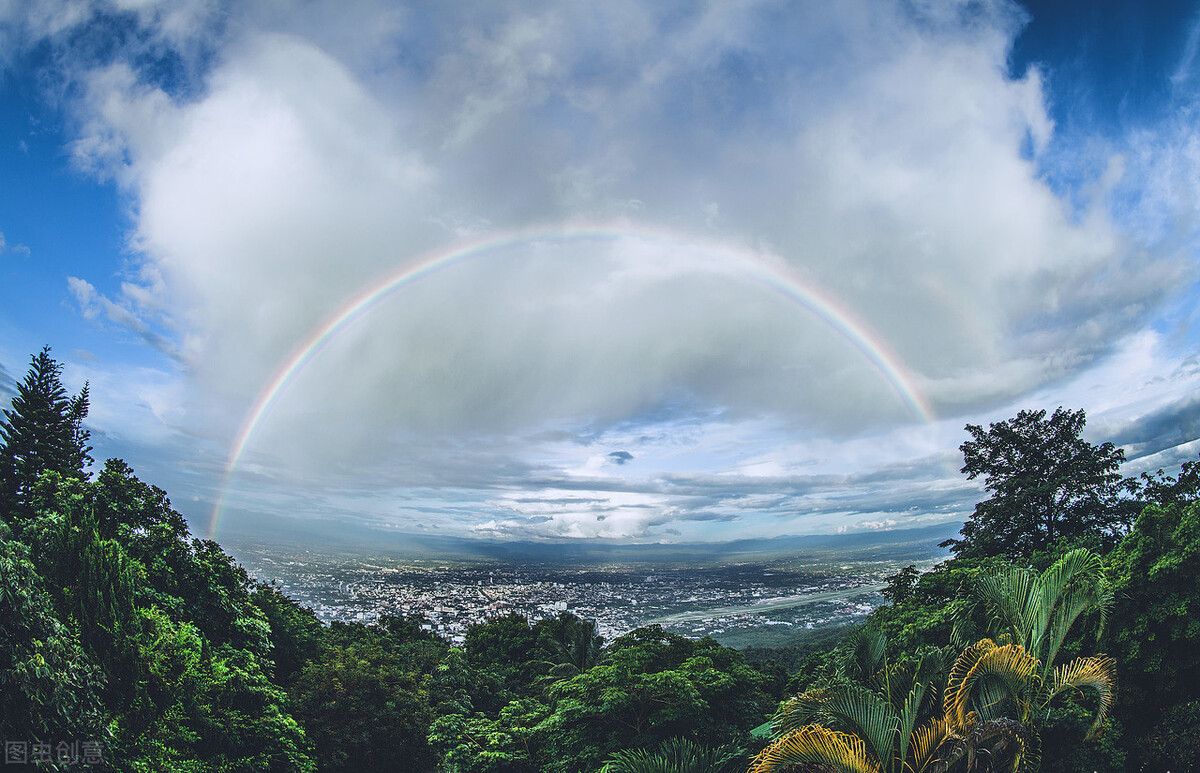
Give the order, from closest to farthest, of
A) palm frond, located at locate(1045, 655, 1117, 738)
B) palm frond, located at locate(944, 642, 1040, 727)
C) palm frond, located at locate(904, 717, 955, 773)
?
palm frond, located at locate(904, 717, 955, 773) < palm frond, located at locate(944, 642, 1040, 727) < palm frond, located at locate(1045, 655, 1117, 738)

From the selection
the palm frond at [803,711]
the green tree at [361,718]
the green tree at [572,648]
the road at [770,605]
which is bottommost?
the road at [770,605]

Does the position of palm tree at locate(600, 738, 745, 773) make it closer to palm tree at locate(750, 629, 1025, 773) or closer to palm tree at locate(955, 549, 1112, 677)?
palm tree at locate(750, 629, 1025, 773)

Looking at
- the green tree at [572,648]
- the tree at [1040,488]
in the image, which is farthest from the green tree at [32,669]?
the tree at [1040,488]

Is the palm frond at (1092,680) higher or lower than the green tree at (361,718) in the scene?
higher

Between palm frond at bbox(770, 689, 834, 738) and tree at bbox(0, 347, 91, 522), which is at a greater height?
tree at bbox(0, 347, 91, 522)

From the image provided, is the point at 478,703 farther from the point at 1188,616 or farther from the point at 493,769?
the point at 1188,616

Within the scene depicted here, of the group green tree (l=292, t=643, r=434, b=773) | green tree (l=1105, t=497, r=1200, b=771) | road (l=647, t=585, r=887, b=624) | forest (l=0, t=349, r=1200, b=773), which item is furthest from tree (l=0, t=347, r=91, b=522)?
road (l=647, t=585, r=887, b=624)

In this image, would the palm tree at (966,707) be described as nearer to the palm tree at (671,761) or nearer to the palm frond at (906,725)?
the palm frond at (906,725)
